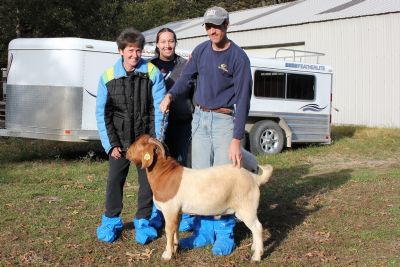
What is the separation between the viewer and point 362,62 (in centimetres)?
1852

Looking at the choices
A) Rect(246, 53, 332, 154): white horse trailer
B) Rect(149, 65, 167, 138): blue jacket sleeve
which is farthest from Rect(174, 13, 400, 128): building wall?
Rect(149, 65, 167, 138): blue jacket sleeve

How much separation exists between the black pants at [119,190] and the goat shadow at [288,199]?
95cm

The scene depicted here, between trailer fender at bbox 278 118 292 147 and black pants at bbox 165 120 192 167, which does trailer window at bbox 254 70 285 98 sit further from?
black pants at bbox 165 120 192 167

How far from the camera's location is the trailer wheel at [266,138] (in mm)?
12125

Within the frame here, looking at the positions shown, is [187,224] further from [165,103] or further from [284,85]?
[284,85]

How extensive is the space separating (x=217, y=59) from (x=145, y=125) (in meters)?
0.94

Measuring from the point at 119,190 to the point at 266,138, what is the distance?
7465mm

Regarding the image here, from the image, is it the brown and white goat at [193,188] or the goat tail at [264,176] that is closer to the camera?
the brown and white goat at [193,188]

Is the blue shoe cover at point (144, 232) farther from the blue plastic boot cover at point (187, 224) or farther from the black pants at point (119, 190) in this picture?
the blue plastic boot cover at point (187, 224)

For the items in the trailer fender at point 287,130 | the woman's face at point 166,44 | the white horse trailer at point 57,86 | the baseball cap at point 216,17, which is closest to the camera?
the baseball cap at point 216,17

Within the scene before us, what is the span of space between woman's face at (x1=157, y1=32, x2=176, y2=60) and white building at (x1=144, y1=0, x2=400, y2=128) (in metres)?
13.5

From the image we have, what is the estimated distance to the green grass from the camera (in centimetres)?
489

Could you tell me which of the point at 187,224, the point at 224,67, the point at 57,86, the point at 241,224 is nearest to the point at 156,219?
the point at 187,224

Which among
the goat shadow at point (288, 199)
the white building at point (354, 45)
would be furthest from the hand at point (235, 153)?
the white building at point (354, 45)
